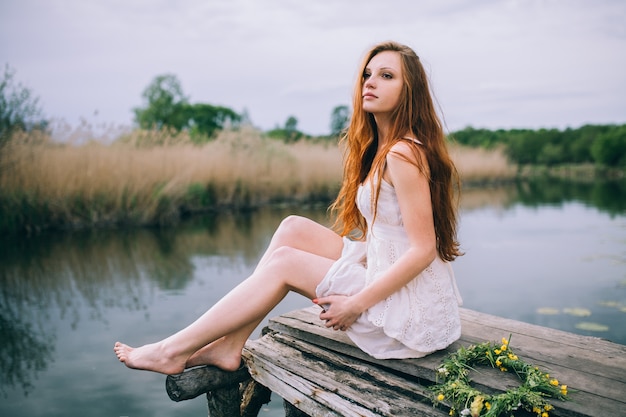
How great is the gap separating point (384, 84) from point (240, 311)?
3.11ft

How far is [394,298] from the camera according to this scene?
166 centimetres

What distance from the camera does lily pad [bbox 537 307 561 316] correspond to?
3.50 metres

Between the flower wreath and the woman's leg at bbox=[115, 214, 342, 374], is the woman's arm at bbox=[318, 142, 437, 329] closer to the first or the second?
the woman's leg at bbox=[115, 214, 342, 374]

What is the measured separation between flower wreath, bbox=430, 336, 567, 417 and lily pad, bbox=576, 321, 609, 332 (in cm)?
193

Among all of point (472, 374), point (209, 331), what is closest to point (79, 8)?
point (209, 331)

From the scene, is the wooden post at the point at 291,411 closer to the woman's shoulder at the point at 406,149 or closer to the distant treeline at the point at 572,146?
the woman's shoulder at the point at 406,149

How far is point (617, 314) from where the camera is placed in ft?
11.3

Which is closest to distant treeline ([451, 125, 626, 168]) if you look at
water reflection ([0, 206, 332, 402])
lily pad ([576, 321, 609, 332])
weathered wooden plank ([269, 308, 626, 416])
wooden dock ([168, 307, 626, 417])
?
water reflection ([0, 206, 332, 402])

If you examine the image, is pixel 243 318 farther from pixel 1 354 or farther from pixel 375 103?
pixel 1 354

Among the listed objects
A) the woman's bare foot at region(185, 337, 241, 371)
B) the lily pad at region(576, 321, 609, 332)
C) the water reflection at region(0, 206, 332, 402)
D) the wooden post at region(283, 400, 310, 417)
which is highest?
the woman's bare foot at region(185, 337, 241, 371)

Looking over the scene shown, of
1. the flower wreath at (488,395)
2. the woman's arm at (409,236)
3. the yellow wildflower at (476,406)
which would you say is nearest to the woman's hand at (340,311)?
the woman's arm at (409,236)

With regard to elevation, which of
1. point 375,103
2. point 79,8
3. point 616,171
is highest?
point 79,8

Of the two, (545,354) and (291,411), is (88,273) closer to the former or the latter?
(291,411)

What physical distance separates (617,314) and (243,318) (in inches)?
115
